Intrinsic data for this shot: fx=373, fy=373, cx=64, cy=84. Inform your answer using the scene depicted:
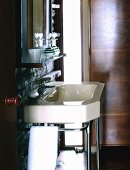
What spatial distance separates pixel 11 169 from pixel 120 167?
6.97ft

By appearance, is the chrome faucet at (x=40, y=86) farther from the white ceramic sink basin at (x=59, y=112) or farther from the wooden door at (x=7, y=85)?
the wooden door at (x=7, y=85)

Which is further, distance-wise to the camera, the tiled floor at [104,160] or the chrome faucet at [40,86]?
the tiled floor at [104,160]

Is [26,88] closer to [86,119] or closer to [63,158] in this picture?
[86,119]

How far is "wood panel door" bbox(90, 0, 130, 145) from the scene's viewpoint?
3939mm

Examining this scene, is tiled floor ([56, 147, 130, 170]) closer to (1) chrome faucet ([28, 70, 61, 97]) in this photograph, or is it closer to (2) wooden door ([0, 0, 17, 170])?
(1) chrome faucet ([28, 70, 61, 97])

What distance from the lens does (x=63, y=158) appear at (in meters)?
3.53

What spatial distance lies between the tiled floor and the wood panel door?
0.94 feet

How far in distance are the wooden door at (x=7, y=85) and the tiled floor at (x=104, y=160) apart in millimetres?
1509

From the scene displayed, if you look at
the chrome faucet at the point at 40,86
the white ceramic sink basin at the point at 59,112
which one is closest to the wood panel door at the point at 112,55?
the chrome faucet at the point at 40,86

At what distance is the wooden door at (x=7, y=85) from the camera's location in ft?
4.94

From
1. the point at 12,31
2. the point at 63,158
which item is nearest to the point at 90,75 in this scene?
the point at 63,158

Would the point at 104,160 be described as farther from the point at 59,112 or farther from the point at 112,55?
the point at 59,112

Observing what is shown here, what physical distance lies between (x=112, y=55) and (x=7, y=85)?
2.53 m

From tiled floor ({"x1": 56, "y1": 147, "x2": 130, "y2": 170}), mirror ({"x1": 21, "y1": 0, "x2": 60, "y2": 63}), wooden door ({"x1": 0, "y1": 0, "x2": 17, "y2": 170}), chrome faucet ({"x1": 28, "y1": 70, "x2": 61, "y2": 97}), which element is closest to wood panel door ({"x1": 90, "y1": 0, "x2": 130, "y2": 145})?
tiled floor ({"x1": 56, "y1": 147, "x2": 130, "y2": 170})
